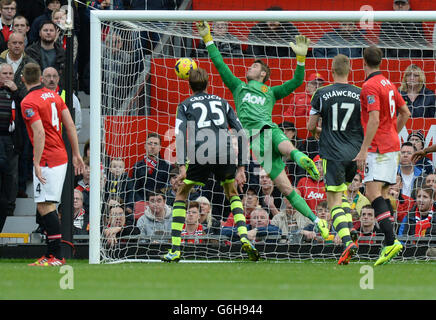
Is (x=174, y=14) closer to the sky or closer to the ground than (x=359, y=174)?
closer to the sky

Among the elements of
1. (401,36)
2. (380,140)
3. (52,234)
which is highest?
(401,36)

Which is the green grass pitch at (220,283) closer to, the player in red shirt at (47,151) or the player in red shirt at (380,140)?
the player in red shirt at (47,151)

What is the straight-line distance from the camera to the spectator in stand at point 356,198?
11.2 metres

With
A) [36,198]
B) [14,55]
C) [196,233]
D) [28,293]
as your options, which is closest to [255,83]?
[196,233]

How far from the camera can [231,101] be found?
12633 mm

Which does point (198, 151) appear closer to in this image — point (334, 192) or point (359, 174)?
point (334, 192)

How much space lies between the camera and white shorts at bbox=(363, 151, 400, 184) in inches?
352

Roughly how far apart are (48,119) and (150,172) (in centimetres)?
272

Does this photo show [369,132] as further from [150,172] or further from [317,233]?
[150,172]

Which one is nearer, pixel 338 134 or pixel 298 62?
pixel 338 134

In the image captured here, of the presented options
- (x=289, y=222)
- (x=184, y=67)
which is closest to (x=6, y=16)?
(x=184, y=67)

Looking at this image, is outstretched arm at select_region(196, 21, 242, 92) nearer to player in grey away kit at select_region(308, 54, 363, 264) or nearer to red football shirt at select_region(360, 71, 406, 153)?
player in grey away kit at select_region(308, 54, 363, 264)
